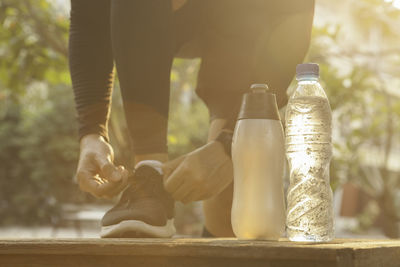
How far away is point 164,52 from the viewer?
1.92 meters

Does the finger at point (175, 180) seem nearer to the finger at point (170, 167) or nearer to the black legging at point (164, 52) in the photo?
the finger at point (170, 167)

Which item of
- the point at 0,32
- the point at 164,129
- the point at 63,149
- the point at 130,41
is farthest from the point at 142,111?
the point at 63,149

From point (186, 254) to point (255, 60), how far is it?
120 cm

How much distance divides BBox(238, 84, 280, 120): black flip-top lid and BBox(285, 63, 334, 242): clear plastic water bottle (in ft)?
0.38

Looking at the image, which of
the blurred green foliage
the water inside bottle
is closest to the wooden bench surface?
the water inside bottle

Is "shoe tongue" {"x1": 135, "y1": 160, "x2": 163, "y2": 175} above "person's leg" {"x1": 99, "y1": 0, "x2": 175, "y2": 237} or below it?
below

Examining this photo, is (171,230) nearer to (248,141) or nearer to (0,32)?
(248,141)

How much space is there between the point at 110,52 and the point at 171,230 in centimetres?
75

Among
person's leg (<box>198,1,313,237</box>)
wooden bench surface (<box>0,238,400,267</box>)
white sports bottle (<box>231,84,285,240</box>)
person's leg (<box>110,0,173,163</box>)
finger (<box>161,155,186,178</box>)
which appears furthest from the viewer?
person's leg (<box>198,1,313,237</box>)

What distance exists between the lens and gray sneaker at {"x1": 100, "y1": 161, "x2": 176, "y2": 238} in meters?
1.66

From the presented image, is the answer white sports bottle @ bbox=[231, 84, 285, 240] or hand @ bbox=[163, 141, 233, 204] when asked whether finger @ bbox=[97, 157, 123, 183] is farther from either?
white sports bottle @ bbox=[231, 84, 285, 240]

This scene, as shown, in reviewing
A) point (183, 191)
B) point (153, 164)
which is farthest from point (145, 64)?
point (183, 191)

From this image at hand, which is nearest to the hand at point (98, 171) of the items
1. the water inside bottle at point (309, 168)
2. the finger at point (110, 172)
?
the finger at point (110, 172)

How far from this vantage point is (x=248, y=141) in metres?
1.55
